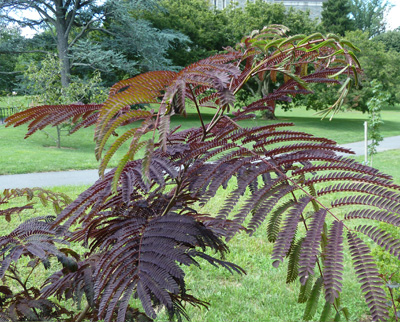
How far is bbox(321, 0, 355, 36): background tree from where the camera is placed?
40.5 meters

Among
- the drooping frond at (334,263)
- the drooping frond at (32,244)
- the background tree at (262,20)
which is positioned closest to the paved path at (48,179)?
the drooping frond at (32,244)

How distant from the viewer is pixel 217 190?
0.96m

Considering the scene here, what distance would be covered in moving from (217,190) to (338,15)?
4571cm

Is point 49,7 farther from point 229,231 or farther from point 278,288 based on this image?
→ point 229,231

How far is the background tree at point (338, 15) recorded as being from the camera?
40.5 metres

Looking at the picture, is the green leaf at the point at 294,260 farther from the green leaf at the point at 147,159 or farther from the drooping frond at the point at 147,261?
the green leaf at the point at 147,159

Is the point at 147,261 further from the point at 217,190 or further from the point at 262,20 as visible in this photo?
the point at 262,20

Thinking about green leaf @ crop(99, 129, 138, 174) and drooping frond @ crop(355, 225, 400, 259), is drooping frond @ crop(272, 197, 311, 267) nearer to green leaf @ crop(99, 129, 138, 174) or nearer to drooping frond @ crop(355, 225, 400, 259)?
drooping frond @ crop(355, 225, 400, 259)

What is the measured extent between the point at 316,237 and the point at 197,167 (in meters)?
0.37

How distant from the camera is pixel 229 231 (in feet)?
2.69

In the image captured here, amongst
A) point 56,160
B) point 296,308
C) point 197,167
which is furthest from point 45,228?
point 56,160

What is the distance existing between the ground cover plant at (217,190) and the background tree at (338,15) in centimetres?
4374

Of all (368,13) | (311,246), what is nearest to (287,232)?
(311,246)

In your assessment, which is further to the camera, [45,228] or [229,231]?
[45,228]
